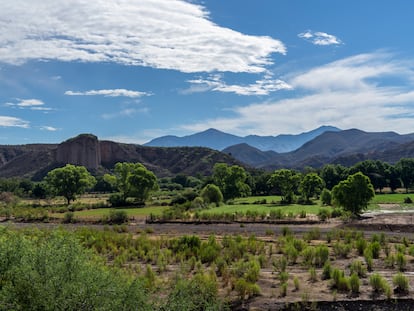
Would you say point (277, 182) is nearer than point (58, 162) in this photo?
Yes

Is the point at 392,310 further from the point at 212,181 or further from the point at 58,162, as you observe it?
the point at 58,162

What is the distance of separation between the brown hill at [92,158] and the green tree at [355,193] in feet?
393

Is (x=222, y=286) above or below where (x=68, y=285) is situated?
below

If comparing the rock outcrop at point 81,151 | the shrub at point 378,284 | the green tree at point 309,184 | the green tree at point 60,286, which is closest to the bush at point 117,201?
the green tree at point 309,184

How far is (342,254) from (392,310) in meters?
8.31

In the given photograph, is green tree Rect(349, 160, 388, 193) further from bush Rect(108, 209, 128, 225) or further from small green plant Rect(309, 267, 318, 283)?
small green plant Rect(309, 267, 318, 283)

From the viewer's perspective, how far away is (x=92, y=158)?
606 ft

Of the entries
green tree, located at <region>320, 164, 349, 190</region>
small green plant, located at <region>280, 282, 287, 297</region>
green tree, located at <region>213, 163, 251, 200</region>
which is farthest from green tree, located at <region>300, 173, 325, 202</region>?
small green plant, located at <region>280, 282, 287, 297</region>

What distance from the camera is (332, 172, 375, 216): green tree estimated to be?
42156 millimetres

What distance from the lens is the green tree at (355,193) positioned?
→ 42.2 metres

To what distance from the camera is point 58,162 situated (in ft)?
550

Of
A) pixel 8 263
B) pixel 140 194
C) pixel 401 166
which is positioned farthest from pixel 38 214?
pixel 401 166

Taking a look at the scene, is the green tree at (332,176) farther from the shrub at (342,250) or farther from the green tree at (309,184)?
the shrub at (342,250)

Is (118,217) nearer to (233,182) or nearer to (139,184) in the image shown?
(139,184)
